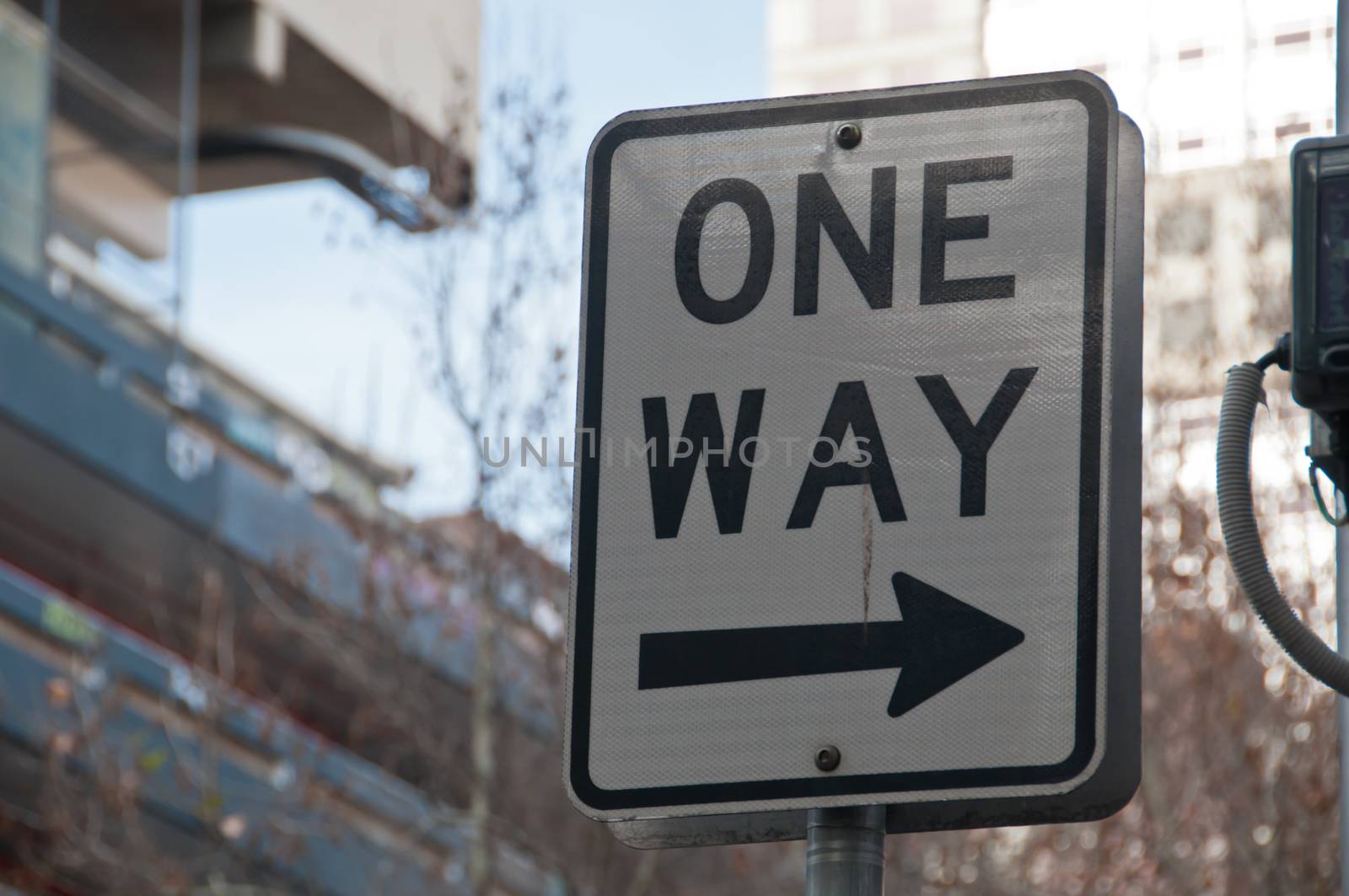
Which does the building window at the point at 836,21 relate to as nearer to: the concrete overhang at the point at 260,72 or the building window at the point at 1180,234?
the concrete overhang at the point at 260,72

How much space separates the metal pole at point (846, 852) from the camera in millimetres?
2078

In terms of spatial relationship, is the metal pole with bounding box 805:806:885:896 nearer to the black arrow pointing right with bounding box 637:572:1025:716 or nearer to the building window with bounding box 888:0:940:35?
the black arrow pointing right with bounding box 637:572:1025:716

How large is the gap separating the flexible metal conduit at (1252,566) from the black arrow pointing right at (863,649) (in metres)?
0.69

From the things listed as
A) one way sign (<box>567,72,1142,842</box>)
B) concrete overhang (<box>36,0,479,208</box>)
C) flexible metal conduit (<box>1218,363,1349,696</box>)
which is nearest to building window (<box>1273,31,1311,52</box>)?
concrete overhang (<box>36,0,479,208</box>)

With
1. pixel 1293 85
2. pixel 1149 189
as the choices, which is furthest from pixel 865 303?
pixel 1293 85

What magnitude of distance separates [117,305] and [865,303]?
2098 centimetres

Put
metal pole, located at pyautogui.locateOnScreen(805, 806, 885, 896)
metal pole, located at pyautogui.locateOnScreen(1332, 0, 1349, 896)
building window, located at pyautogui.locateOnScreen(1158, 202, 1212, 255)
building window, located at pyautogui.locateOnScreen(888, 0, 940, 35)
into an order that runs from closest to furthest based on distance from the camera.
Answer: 1. metal pole, located at pyautogui.locateOnScreen(805, 806, 885, 896)
2. metal pole, located at pyautogui.locateOnScreen(1332, 0, 1349, 896)
3. building window, located at pyautogui.locateOnScreen(1158, 202, 1212, 255)
4. building window, located at pyautogui.locateOnScreen(888, 0, 940, 35)

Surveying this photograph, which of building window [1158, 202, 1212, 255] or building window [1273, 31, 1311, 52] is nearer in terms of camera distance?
building window [1158, 202, 1212, 255]

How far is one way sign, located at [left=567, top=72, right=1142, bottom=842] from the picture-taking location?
6.97 feet

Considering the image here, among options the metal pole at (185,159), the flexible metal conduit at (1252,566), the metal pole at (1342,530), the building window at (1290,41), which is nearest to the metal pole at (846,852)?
the flexible metal conduit at (1252,566)

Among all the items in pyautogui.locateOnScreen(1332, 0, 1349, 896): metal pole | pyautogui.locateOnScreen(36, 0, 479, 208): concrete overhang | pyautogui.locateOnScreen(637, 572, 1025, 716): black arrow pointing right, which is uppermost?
pyautogui.locateOnScreen(36, 0, 479, 208): concrete overhang

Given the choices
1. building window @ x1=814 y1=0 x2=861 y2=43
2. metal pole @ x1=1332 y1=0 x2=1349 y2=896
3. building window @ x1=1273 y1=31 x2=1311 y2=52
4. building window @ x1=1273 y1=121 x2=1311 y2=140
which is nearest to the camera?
metal pole @ x1=1332 y1=0 x2=1349 y2=896

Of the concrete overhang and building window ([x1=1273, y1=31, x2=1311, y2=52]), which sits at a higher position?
building window ([x1=1273, y1=31, x2=1311, y2=52])

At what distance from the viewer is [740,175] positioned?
94.5 inches
